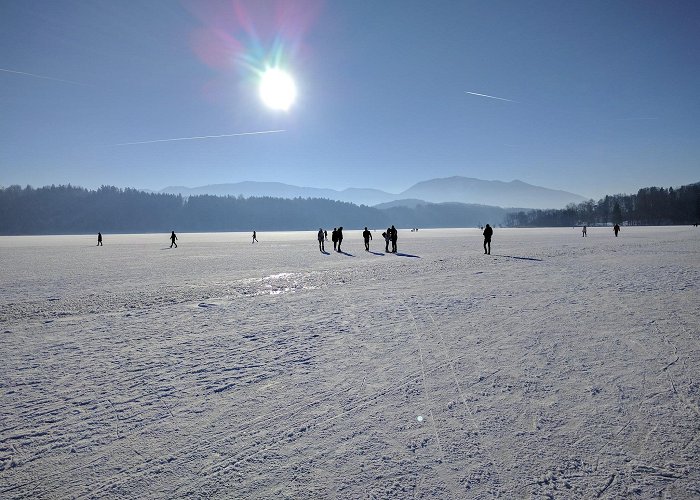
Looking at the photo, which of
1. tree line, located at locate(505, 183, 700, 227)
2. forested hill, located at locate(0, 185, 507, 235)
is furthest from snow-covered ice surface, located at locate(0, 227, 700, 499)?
forested hill, located at locate(0, 185, 507, 235)

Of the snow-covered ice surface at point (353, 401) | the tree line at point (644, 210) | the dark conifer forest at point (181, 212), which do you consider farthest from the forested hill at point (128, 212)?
the snow-covered ice surface at point (353, 401)

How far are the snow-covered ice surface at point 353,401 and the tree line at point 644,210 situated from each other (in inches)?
5188

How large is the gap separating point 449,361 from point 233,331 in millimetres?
3595

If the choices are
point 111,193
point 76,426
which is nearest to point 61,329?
point 76,426

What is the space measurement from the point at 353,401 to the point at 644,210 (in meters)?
143

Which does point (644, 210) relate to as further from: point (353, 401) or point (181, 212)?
point (181, 212)

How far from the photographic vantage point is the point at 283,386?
3926 millimetres

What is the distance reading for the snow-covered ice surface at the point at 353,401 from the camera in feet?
8.30

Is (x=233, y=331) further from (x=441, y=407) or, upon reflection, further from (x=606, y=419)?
(x=606, y=419)

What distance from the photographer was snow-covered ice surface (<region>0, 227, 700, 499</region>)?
2531 mm

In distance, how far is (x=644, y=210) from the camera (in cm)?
11088

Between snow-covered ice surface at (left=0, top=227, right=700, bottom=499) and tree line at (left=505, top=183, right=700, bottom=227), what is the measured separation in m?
132

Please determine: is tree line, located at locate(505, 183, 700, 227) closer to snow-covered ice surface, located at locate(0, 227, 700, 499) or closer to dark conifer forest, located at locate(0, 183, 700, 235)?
dark conifer forest, located at locate(0, 183, 700, 235)

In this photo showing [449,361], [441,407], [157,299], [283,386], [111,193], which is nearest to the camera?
[441,407]
